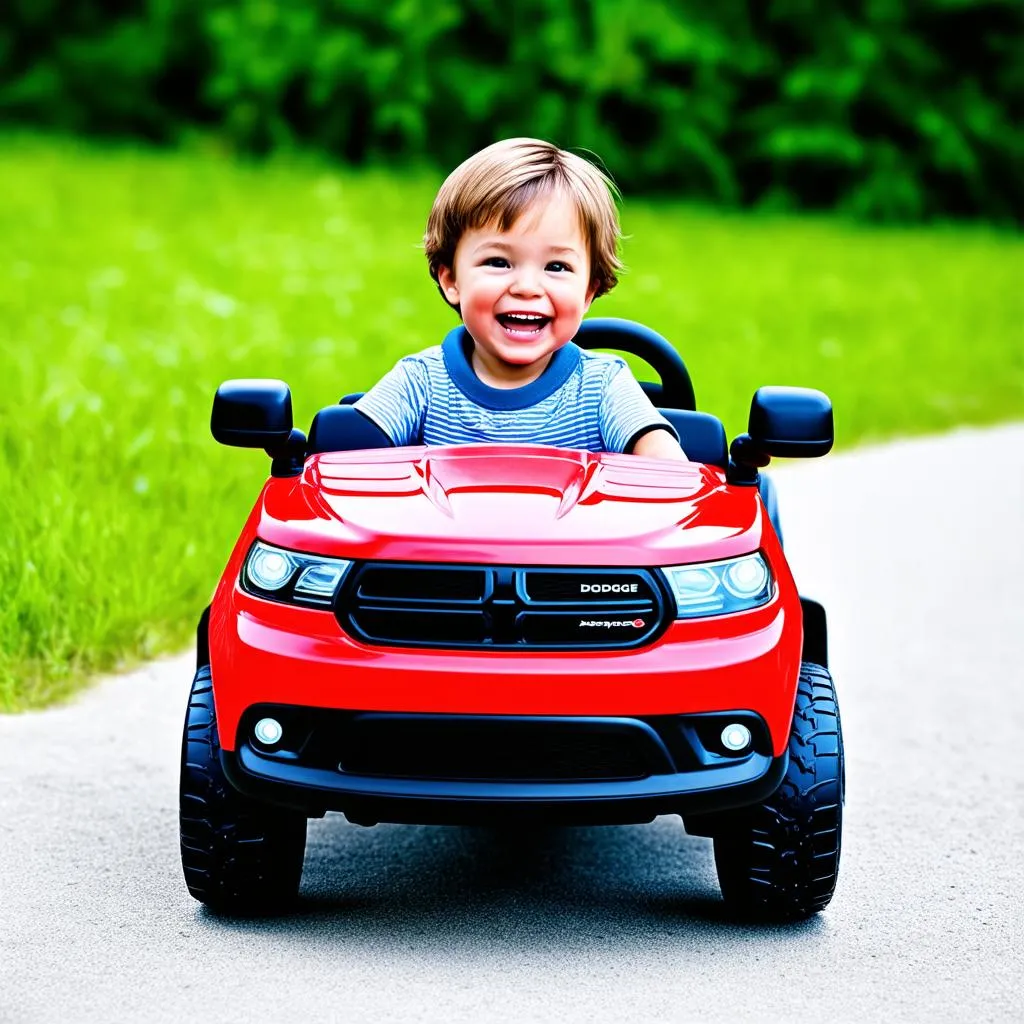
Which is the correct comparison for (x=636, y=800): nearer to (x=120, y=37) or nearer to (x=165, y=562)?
(x=165, y=562)

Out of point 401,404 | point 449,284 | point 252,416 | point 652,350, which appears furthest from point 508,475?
point 652,350

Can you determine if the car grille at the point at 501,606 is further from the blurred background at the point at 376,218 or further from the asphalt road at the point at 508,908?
the blurred background at the point at 376,218

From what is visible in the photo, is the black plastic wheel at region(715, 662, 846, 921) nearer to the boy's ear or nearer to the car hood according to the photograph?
the car hood

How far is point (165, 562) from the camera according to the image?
6602 millimetres

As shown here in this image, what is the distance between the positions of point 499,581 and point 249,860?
84 centimetres

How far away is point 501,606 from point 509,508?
0.75 feet

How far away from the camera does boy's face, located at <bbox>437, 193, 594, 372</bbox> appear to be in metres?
4.17

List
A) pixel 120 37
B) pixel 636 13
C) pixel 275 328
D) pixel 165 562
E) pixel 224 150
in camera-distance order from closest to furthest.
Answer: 1. pixel 165 562
2. pixel 275 328
3. pixel 636 13
4. pixel 224 150
5. pixel 120 37

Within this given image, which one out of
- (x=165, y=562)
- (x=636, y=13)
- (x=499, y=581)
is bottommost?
(x=636, y=13)

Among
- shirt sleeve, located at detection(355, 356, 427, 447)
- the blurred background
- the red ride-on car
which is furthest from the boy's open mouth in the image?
the red ride-on car

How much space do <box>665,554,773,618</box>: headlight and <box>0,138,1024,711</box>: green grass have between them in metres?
2.79

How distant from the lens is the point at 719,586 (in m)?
3.54

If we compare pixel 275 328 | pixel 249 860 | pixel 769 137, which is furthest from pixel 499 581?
pixel 769 137

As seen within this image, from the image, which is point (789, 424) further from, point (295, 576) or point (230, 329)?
point (230, 329)
